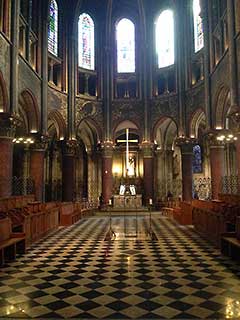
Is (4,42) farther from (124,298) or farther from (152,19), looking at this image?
(152,19)

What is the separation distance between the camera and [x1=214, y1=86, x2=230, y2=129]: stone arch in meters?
22.2

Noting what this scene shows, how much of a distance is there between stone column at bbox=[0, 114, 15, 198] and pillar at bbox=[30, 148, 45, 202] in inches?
236

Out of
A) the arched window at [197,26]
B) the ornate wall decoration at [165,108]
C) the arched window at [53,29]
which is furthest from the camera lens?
the ornate wall decoration at [165,108]

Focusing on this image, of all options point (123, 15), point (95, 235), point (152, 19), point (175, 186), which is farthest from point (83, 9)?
point (95, 235)

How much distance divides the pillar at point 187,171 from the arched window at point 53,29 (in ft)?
44.9

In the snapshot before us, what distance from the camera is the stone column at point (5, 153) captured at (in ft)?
57.3

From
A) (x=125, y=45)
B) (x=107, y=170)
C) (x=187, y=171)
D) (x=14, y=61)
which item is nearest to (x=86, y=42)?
(x=125, y=45)

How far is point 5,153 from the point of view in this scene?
17797mm

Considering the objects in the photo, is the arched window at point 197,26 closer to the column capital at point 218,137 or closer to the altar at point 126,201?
the column capital at point 218,137

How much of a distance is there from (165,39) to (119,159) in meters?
12.8

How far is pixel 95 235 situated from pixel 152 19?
942 inches

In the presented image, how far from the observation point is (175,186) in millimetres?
35469

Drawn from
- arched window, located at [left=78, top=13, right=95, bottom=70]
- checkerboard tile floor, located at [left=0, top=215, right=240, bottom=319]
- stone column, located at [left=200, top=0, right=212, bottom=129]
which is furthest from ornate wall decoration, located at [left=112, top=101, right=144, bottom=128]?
checkerboard tile floor, located at [left=0, top=215, right=240, bottom=319]

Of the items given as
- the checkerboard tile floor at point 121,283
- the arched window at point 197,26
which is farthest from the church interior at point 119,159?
the arched window at point 197,26
